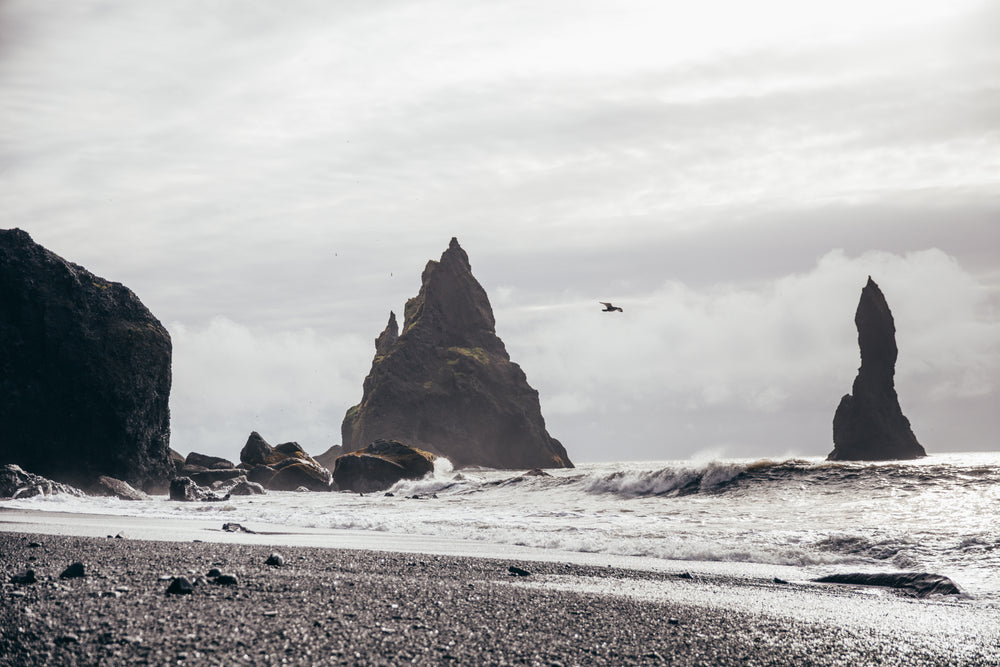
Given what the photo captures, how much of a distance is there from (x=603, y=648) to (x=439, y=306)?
140769 millimetres

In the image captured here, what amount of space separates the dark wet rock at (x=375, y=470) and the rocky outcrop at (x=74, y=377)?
1370 centimetres

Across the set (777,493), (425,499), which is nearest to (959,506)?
(777,493)

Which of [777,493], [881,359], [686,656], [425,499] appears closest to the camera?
[686,656]

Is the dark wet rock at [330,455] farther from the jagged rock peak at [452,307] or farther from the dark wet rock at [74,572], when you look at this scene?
the dark wet rock at [74,572]

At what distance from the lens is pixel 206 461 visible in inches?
2655

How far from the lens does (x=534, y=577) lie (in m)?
11.6

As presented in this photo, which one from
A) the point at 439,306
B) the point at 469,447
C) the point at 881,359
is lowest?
the point at 469,447

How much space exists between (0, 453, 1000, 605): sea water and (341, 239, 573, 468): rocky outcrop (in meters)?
95.5

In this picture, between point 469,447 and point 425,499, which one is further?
point 469,447

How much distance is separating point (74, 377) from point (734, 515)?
46547 mm

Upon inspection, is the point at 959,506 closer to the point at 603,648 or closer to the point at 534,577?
the point at 534,577

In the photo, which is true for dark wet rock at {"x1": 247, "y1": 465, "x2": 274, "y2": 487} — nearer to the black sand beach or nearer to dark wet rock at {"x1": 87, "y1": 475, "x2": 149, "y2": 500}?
dark wet rock at {"x1": 87, "y1": 475, "x2": 149, "y2": 500}

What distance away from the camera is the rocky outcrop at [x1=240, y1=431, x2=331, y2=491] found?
62.8m

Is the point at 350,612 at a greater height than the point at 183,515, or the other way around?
the point at 350,612
